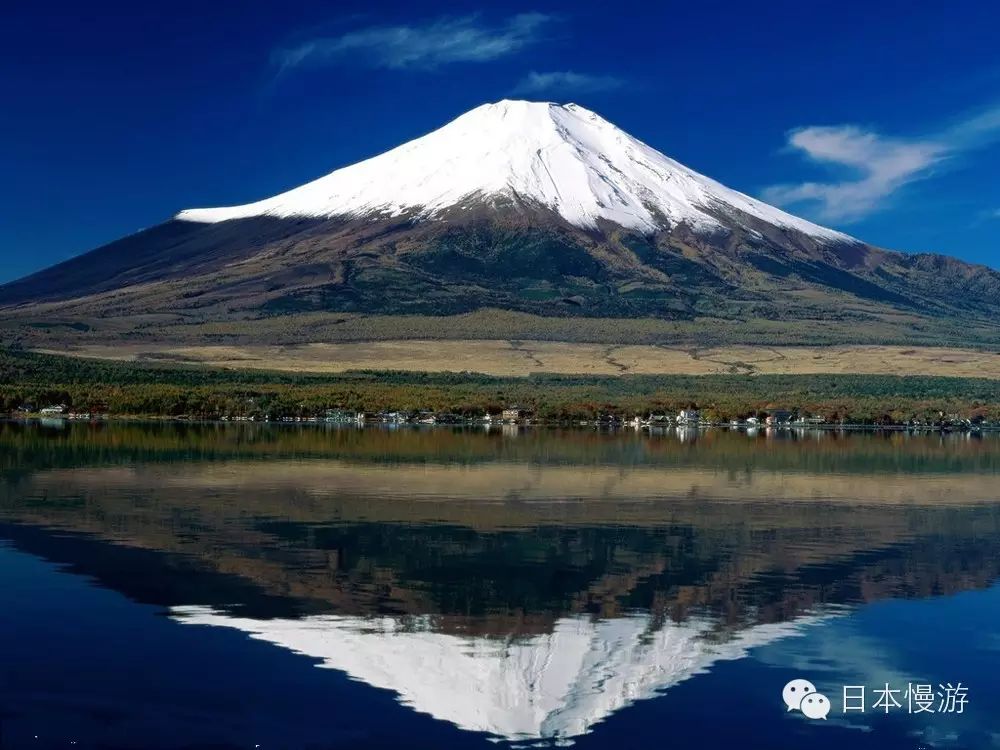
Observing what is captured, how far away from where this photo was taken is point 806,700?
38.4ft

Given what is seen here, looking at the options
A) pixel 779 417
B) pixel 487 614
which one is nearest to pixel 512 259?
pixel 779 417

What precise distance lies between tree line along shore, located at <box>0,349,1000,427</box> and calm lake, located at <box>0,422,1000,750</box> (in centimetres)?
4259

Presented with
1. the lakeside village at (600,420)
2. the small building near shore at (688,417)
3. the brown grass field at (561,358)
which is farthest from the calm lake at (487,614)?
the brown grass field at (561,358)

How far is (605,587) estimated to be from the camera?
17000 millimetres

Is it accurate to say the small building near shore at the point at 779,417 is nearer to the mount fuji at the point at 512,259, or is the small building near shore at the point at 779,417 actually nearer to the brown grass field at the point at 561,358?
the brown grass field at the point at 561,358

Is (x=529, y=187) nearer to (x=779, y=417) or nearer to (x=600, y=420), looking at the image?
(x=779, y=417)

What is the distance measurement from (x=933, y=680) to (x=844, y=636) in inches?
63.4

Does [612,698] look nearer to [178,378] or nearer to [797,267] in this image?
[178,378]

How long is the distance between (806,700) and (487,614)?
4.42 m

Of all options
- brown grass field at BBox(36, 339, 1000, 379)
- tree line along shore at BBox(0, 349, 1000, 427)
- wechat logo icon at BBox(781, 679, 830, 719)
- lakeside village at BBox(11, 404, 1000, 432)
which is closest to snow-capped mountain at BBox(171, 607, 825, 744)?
wechat logo icon at BBox(781, 679, 830, 719)

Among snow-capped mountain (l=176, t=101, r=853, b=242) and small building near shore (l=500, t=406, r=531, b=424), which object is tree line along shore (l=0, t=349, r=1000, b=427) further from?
snow-capped mountain (l=176, t=101, r=853, b=242)

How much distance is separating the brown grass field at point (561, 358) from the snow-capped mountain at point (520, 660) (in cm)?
8886

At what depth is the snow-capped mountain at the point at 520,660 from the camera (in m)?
11.4

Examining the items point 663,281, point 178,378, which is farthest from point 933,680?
point 663,281
